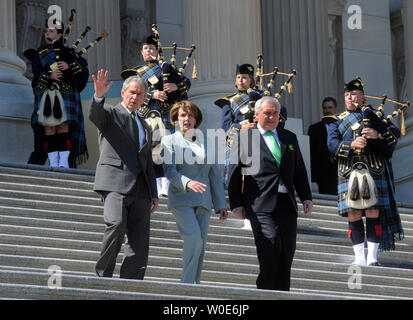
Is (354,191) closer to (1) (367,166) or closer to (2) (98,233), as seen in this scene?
(1) (367,166)

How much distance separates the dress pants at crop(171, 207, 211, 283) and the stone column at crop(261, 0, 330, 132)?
10.1 m

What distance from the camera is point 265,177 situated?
10.5 metres

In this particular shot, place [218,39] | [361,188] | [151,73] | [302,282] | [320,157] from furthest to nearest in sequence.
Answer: [320,157] < [218,39] < [151,73] < [361,188] < [302,282]

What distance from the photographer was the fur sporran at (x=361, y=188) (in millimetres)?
13570

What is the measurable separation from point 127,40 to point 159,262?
38.4ft

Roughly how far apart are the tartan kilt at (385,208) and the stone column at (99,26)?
241 inches

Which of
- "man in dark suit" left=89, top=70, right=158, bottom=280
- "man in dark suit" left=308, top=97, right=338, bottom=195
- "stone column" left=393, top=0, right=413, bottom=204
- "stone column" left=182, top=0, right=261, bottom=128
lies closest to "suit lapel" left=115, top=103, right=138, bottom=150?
"man in dark suit" left=89, top=70, right=158, bottom=280

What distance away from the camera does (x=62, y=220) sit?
12406mm

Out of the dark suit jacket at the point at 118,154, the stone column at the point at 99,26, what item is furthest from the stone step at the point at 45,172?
the stone column at the point at 99,26

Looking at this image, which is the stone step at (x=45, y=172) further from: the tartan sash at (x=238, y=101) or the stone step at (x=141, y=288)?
the stone step at (x=141, y=288)

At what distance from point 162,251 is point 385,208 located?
2.81 meters

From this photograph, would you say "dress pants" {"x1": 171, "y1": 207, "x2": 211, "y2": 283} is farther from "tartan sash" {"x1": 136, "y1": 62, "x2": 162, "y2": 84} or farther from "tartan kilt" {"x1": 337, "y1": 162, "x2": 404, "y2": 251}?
"tartan sash" {"x1": 136, "y1": 62, "x2": 162, "y2": 84}

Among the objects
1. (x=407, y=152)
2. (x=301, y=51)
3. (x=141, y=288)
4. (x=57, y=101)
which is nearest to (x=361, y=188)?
(x=57, y=101)

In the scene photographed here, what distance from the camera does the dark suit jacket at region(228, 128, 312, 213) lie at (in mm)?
10406
